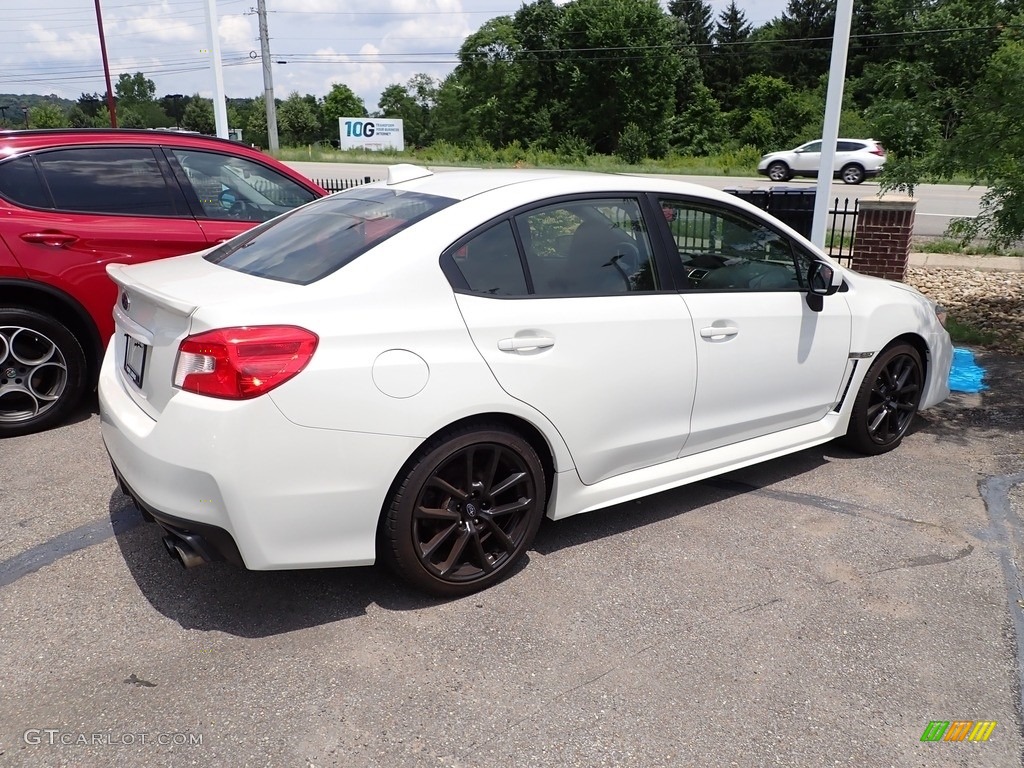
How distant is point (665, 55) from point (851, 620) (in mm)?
57622

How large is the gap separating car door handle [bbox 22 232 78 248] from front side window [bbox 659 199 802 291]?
3585 mm

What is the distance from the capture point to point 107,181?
17.1ft

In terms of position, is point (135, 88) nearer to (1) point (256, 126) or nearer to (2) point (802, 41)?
(1) point (256, 126)

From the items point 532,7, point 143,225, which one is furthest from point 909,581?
point 532,7

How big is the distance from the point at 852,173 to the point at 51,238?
1121 inches

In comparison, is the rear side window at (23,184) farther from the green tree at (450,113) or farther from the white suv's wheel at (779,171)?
the green tree at (450,113)

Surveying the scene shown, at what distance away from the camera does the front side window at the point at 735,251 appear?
4.03 metres

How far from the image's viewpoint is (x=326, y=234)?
3436mm

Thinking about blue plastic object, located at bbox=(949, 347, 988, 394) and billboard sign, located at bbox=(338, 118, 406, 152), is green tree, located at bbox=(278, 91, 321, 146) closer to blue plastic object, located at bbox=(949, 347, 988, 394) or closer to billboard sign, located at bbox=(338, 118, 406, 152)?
billboard sign, located at bbox=(338, 118, 406, 152)

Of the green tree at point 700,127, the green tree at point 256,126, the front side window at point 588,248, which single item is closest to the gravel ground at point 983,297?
the front side window at point 588,248

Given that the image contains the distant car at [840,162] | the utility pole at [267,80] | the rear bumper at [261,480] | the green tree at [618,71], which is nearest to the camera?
the rear bumper at [261,480]

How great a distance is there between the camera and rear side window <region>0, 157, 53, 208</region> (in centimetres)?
486

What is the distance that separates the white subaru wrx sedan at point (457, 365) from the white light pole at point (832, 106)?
140 inches

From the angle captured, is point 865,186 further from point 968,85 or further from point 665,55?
point 665,55
